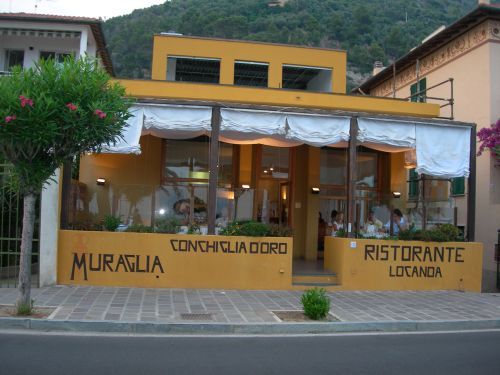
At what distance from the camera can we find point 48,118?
8.41m

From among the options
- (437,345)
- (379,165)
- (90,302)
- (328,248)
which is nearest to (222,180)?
(328,248)

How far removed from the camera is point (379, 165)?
16.9 meters

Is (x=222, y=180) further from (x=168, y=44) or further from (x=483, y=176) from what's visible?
(x=483, y=176)

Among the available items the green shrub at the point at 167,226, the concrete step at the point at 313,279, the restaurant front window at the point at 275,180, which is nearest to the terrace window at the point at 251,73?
the restaurant front window at the point at 275,180

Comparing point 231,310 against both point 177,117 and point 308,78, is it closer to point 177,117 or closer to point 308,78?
point 177,117

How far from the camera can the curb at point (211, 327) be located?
26.6ft

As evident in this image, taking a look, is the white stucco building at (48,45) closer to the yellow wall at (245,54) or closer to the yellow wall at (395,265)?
the yellow wall at (245,54)

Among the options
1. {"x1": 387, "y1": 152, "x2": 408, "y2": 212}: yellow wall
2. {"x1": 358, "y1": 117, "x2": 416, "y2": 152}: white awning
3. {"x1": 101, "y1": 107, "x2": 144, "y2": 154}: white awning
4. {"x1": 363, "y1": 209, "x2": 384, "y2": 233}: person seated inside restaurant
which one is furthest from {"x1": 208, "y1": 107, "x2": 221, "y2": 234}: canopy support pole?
{"x1": 387, "y1": 152, "x2": 408, "y2": 212}: yellow wall

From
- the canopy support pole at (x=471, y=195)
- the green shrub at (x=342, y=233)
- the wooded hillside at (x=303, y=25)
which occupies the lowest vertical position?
the green shrub at (x=342, y=233)

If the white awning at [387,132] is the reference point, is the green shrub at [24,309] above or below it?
below

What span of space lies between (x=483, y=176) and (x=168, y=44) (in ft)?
41.0

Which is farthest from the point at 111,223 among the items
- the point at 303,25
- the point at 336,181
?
the point at 303,25

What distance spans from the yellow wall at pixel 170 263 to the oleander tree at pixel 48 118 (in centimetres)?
282

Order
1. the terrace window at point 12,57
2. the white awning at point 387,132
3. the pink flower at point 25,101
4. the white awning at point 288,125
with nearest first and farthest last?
the pink flower at point 25,101, the white awning at point 288,125, the white awning at point 387,132, the terrace window at point 12,57
